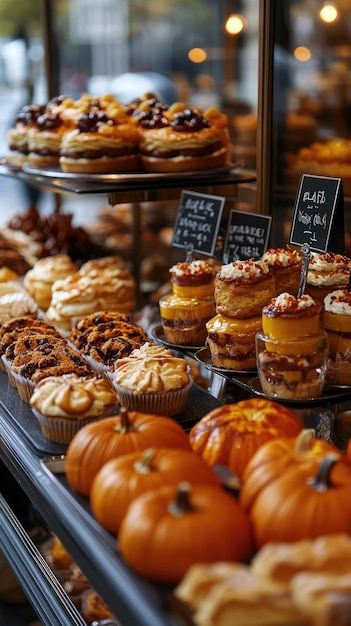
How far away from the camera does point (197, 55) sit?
18.0ft

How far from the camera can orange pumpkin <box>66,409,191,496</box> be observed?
1596mm

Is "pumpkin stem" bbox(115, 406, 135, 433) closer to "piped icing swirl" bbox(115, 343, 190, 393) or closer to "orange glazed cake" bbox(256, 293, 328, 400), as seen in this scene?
"piped icing swirl" bbox(115, 343, 190, 393)

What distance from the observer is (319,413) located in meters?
2.06

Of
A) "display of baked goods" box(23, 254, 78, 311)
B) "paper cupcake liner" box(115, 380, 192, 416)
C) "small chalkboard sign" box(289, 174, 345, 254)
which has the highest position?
"small chalkboard sign" box(289, 174, 345, 254)

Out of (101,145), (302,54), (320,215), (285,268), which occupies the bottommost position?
(285,268)

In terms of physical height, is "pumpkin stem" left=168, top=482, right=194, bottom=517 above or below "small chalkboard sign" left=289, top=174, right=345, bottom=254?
below

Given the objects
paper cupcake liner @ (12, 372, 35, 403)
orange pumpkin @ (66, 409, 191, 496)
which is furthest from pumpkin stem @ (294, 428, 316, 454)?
paper cupcake liner @ (12, 372, 35, 403)

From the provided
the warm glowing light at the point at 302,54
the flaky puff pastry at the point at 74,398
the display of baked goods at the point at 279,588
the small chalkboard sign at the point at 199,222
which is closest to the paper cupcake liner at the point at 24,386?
the flaky puff pastry at the point at 74,398

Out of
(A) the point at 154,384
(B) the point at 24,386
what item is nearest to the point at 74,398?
(A) the point at 154,384

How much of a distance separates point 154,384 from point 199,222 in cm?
89

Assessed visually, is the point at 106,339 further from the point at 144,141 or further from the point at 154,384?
the point at 144,141

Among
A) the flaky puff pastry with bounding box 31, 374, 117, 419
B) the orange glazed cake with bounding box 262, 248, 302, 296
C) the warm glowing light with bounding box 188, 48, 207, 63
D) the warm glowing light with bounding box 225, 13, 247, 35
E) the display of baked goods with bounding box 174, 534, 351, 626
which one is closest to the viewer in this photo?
the display of baked goods with bounding box 174, 534, 351, 626

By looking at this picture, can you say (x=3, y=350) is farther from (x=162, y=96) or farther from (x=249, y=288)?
(x=162, y=96)

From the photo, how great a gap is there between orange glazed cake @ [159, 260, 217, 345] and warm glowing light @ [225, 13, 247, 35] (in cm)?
329
